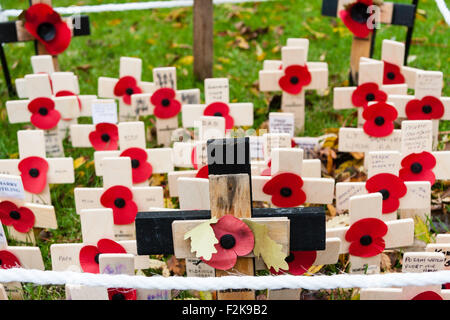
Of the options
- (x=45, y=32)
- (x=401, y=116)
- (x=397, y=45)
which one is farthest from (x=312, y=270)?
(x=45, y=32)

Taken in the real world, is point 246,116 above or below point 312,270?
above

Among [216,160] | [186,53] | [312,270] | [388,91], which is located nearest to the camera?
[216,160]

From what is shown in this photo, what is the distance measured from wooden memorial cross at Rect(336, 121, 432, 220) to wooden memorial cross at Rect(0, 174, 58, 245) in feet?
4.08

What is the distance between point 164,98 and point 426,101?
1.41 meters

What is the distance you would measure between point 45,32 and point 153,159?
1.35 metres

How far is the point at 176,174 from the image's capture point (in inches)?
91.2

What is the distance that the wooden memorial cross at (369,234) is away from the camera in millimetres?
2020

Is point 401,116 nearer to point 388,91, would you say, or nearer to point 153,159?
point 388,91

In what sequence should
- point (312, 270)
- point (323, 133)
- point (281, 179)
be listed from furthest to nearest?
1. point (323, 133)
2. point (312, 270)
3. point (281, 179)

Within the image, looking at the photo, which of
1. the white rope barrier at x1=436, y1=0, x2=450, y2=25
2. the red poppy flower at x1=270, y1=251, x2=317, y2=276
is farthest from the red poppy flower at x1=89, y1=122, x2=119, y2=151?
the white rope barrier at x1=436, y1=0, x2=450, y2=25

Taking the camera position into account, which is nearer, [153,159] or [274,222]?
[274,222]

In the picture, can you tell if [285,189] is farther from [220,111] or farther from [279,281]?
[220,111]

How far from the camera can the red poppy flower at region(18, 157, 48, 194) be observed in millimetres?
2547

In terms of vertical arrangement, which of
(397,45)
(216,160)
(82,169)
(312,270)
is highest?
(397,45)
